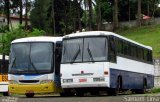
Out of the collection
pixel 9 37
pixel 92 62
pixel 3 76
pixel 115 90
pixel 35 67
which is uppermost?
pixel 92 62

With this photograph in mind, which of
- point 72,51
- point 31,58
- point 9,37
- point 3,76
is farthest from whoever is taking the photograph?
point 9,37

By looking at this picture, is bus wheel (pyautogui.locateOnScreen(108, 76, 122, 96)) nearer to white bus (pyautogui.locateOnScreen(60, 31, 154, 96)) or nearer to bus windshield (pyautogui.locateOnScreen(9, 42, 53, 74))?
white bus (pyautogui.locateOnScreen(60, 31, 154, 96))

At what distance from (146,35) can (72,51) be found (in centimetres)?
4021

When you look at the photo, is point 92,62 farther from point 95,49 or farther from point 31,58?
point 31,58

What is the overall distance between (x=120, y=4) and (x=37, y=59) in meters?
62.9

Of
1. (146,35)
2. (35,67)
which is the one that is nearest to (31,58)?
(35,67)

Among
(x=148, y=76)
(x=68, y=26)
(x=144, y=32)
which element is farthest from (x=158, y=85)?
(x=68, y=26)

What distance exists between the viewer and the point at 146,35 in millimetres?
66250

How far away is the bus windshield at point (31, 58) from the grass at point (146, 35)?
27634 mm

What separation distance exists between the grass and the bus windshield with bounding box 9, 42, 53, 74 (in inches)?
1088

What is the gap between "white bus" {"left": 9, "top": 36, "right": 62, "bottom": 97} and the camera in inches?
1067

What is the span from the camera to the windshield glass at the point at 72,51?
26.8 metres

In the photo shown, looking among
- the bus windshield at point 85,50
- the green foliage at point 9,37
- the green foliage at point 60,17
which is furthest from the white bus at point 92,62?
the green foliage at point 60,17

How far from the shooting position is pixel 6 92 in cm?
3562
